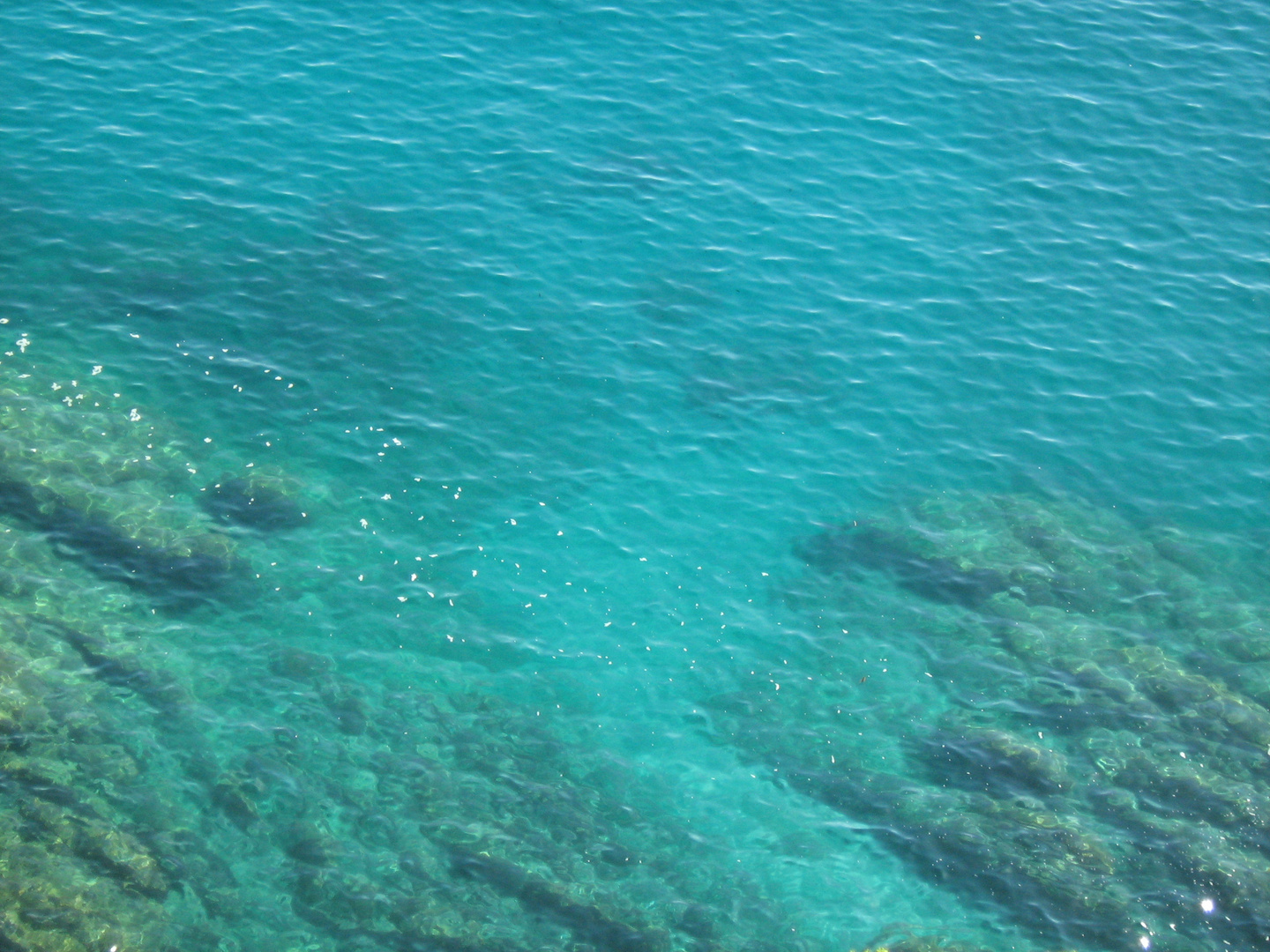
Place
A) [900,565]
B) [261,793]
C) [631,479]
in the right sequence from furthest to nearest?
[631,479] → [900,565] → [261,793]

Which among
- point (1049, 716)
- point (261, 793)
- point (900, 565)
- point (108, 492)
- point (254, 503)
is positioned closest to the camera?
point (261, 793)

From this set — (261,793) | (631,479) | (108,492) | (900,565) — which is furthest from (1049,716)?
(108,492)

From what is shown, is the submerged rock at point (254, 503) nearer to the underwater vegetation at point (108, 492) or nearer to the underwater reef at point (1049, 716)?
the underwater vegetation at point (108, 492)

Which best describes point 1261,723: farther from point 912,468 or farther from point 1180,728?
point 912,468

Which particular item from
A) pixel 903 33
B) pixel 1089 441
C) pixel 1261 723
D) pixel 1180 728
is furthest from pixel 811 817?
pixel 903 33

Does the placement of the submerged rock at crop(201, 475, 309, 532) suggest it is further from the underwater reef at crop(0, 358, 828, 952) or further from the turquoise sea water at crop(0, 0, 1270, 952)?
the underwater reef at crop(0, 358, 828, 952)

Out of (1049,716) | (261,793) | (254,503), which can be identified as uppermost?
(254,503)

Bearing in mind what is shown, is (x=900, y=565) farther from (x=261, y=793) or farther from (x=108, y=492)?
(x=108, y=492)
